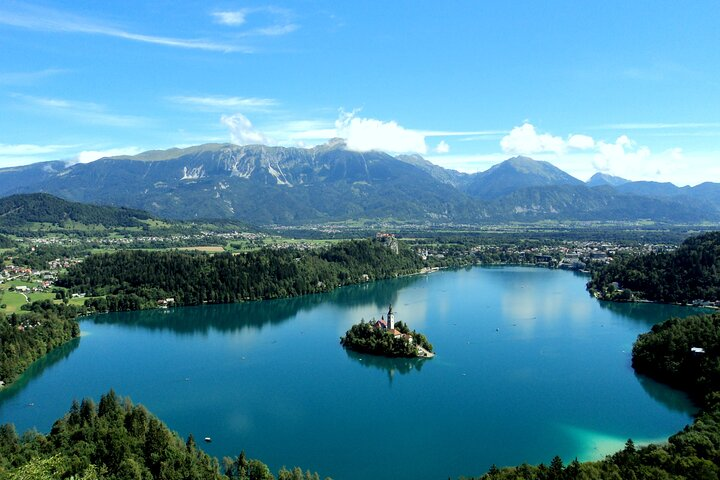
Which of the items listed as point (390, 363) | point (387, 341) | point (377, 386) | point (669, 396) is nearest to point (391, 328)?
point (387, 341)

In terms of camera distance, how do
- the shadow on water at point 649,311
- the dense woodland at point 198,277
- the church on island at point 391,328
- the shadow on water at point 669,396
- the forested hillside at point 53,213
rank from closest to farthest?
the shadow on water at point 669,396
the church on island at point 391,328
the shadow on water at point 649,311
the dense woodland at point 198,277
the forested hillside at point 53,213

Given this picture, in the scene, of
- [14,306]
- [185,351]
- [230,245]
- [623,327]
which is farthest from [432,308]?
[230,245]

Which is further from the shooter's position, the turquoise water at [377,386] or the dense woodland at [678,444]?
the turquoise water at [377,386]

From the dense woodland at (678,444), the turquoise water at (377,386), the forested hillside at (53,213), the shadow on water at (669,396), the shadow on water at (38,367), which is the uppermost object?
the forested hillside at (53,213)

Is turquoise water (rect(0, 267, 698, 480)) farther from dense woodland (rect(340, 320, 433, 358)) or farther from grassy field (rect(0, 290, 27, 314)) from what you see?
grassy field (rect(0, 290, 27, 314))

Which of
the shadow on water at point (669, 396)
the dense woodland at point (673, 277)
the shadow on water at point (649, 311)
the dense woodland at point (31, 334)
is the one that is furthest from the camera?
the dense woodland at point (673, 277)

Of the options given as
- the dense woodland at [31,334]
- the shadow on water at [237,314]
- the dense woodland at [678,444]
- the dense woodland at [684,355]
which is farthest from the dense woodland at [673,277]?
the dense woodland at [31,334]

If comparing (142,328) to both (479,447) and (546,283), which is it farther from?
(546,283)

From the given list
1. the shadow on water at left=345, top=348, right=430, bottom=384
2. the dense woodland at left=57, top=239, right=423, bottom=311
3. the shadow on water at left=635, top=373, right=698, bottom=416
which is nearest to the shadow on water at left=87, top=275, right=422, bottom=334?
the dense woodland at left=57, top=239, right=423, bottom=311

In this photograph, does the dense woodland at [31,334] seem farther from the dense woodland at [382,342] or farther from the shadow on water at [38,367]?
the dense woodland at [382,342]

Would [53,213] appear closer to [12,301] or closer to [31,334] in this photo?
[12,301]
